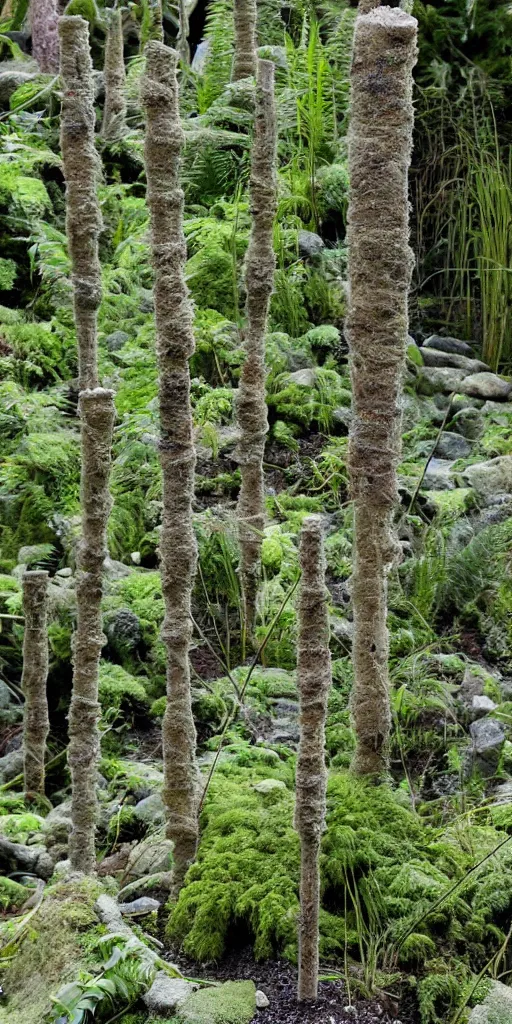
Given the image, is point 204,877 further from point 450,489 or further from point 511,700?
point 450,489

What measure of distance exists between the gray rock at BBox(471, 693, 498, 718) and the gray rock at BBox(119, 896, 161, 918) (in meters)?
1.22

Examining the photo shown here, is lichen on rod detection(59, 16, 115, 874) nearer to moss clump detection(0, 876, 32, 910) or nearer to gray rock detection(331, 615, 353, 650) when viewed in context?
moss clump detection(0, 876, 32, 910)

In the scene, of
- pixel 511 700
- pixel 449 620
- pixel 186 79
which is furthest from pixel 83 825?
pixel 186 79

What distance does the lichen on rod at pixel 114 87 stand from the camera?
7410 millimetres

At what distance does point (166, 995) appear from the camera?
2174 millimetres

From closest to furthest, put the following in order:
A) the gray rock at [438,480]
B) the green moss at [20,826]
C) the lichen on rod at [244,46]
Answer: the green moss at [20,826], the gray rock at [438,480], the lichen on rod at [244,46]

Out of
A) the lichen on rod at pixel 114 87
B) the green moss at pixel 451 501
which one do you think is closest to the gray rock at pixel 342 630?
the green moss at pixel 451 501

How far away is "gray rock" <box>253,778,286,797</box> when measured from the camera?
9.34ft

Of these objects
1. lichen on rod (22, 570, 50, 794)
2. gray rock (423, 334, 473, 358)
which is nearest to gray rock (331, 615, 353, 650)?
lichen on rod (22, 570, 50, 794)

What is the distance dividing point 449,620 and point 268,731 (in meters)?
1.18

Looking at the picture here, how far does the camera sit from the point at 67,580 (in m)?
4.32

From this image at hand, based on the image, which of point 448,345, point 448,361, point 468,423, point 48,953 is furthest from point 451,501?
point 48,953

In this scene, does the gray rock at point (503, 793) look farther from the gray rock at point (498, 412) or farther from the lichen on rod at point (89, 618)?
the gray rock at point (498, 412)

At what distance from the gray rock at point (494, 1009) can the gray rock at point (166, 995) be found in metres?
0.59
